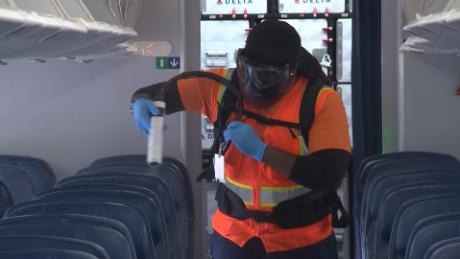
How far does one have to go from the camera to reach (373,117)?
4.73 metres

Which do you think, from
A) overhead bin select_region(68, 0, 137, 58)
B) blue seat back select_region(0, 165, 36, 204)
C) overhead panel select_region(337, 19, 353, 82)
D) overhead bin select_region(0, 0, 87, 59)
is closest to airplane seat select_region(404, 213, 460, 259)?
overhead bin select_region(0, 0, 87, 59)

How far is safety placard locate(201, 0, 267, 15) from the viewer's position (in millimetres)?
5977

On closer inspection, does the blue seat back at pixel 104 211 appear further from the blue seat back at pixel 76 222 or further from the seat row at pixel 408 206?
the seat row at pixel 408 206

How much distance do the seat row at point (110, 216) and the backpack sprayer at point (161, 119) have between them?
27 cm

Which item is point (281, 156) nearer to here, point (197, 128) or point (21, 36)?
point (21, 36)

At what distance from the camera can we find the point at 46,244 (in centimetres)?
200

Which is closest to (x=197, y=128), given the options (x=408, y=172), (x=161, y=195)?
(x=161, y=195)

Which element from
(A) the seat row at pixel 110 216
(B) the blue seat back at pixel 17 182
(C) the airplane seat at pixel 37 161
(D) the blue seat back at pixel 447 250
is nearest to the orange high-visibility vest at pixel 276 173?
(A) the seat row at pixel 110 216

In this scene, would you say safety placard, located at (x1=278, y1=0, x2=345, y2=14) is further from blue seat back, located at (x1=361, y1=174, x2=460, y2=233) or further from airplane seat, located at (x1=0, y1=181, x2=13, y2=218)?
airplane seat, located at (x1=0, y1=181, x2=13, y2=218)

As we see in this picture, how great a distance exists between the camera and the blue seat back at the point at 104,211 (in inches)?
106

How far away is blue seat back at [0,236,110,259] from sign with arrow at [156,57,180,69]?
107 inches

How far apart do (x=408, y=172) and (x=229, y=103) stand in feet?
3.90

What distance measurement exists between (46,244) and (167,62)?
278cm

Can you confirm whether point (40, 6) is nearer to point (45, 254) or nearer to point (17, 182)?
point (45, 254)
